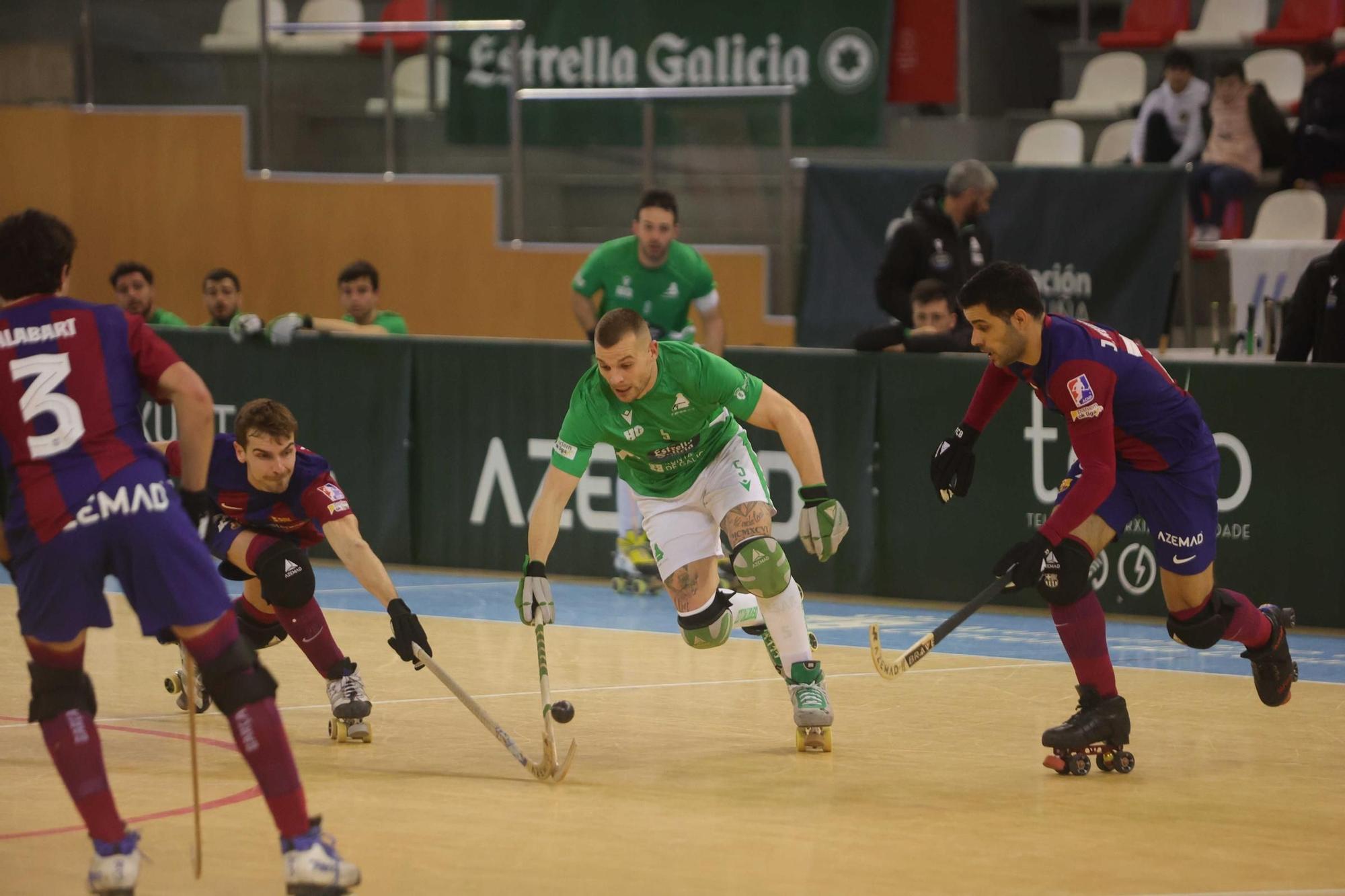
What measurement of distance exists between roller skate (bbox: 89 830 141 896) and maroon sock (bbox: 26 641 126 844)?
0.03 m

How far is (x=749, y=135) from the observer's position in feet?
47.1

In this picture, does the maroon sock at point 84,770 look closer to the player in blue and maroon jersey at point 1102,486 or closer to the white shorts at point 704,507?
the white shorts at point 704,507

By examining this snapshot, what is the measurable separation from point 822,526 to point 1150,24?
10450 millimetres

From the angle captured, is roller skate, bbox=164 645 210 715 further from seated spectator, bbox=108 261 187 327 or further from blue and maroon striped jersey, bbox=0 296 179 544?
seated spectator, bbox=108 261 187 327

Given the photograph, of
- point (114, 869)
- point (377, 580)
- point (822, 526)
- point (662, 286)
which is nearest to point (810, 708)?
point (822, 526)

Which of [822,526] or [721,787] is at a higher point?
[822,526]

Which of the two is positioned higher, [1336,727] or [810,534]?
[810,534]

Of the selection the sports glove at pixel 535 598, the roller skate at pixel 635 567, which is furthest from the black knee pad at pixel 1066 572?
the roller skate at pixel 635 567

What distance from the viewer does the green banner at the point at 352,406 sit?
12375mm

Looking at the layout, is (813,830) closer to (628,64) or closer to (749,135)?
(749,135)

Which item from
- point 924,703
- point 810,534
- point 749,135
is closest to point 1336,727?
point 924,703

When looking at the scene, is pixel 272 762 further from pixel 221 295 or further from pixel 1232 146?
pixel 1232 146

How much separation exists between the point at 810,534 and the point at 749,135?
303 inches

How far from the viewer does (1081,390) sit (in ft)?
22.6
